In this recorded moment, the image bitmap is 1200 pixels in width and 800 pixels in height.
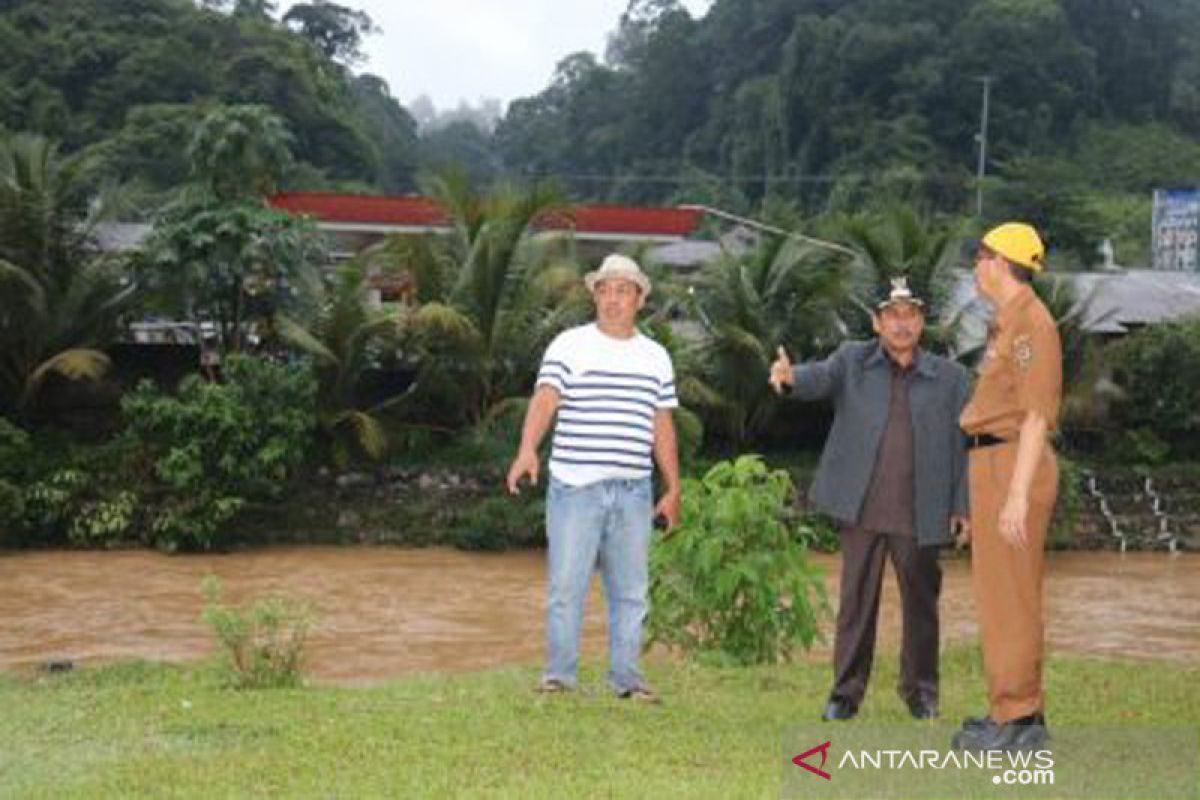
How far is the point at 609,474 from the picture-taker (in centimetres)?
544

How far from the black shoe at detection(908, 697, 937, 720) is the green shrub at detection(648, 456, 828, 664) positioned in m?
1.44

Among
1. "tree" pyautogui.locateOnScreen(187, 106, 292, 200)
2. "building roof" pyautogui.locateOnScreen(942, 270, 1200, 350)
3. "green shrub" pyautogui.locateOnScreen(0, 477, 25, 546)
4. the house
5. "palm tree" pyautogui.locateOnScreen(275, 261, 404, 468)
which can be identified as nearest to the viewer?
"green shrub" pyautogui.locateOnScreen(0, 477, 25, 546)

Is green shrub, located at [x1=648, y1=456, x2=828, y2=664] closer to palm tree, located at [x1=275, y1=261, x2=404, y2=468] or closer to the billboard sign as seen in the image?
palm tree, located at [x1=275, y1=261, x2=404, y2=468]

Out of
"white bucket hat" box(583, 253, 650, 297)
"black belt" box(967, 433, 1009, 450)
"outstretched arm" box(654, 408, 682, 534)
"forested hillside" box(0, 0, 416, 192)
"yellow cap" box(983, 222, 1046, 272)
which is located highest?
"forested hillside" box(0, 0, 416, 192)

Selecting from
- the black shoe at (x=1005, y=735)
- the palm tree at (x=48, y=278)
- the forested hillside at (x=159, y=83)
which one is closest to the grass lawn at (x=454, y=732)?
the black shoe at (x=1005, y=735)

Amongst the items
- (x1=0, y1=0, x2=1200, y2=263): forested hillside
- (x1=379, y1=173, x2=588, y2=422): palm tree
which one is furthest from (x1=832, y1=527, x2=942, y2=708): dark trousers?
(x1=0, y1=0, x2=1200, y2=263): forested hillside

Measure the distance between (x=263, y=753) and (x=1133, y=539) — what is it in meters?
15.1

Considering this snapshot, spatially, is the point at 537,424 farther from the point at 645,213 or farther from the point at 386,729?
the point at 645,213

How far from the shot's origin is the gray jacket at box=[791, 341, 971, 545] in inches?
205

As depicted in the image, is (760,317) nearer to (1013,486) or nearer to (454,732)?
(454,732)

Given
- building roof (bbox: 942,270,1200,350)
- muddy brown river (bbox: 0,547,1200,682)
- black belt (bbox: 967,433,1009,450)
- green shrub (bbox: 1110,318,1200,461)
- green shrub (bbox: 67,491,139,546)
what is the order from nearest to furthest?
black belt (bbox: 967,433,1009,450) < muddy brown river (bbox: 0,547,1200,682) < green shrub (bbox: 67,491,139,546) < building roof (bbox: 942,270,1200,350) < green shrub (bbox: 1110,318,1200,461)

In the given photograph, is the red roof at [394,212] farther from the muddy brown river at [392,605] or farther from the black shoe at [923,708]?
the black shoe at [923,708]

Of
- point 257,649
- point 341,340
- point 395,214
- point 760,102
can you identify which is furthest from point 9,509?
point 760,102

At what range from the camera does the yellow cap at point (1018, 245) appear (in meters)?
4.69
